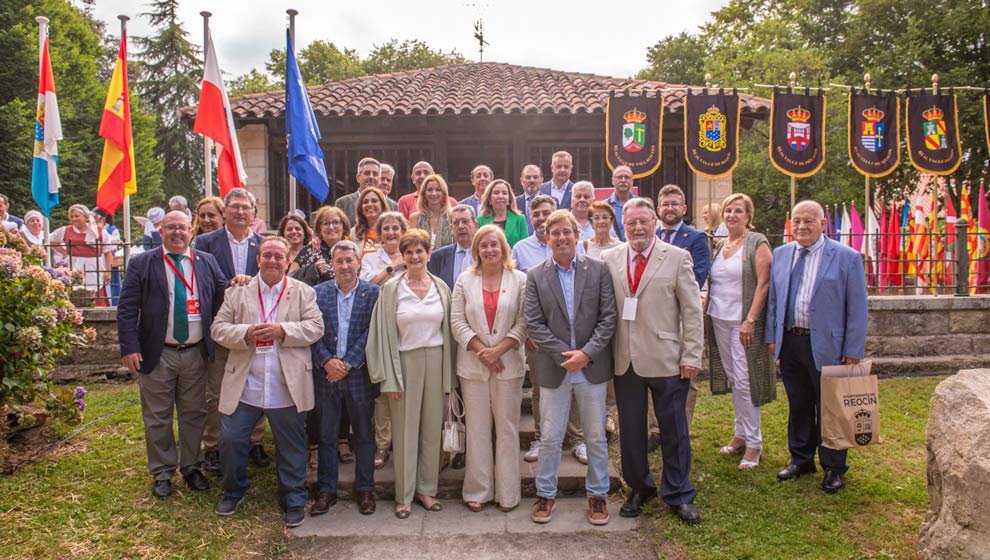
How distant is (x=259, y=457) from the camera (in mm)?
5277

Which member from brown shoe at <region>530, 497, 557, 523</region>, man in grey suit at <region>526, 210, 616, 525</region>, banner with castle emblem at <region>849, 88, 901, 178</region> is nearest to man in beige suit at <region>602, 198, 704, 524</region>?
man in grey suit at <region>526, 210, 616, 525</region>

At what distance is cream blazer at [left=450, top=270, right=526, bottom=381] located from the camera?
14.1 ft

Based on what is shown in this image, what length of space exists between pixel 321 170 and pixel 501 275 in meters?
3.68

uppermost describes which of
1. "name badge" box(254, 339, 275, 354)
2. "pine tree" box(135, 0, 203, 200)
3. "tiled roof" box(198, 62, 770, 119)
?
"pine tree" box(135, 0, 203, 200)

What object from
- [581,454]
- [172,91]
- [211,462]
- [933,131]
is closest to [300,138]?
[211,462]

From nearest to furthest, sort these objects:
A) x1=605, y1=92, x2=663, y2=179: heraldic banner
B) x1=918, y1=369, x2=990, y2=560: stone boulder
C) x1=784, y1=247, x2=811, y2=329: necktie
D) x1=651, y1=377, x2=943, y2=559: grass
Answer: x1=918, y1=369, x2=990, y2=560: stone boulder, x1=651, y1=377, x2=943, y2=559: grass, x1=784, y1=247, x2=811, y2=329: necktie, x1=605, y1=92, x2=663, y2=179: heraldic banner

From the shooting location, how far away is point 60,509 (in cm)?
448

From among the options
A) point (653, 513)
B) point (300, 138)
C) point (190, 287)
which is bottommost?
point (653, 513)

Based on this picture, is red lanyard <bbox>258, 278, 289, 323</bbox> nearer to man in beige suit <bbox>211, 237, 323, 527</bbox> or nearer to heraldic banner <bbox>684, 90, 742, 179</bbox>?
man in beige suit <bbox>211, 237, 323, 527</bbox>

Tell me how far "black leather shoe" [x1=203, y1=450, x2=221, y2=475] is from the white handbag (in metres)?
1.94

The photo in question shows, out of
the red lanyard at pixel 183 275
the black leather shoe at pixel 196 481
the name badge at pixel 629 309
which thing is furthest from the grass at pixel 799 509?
the red lanyard at pixel 183 275

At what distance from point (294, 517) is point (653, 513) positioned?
2459 millimetres

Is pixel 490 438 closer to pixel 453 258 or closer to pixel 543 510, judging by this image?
pixel 543 510

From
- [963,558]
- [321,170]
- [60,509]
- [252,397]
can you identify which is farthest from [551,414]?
[321,170]
